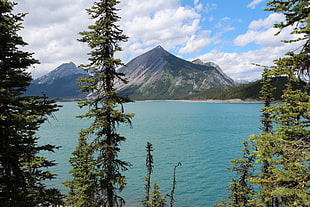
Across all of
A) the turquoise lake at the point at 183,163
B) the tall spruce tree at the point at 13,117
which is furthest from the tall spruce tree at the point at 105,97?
the turquoise lake at the point at 183,163

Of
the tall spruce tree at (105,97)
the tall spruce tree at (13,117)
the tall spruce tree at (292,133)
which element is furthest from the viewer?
the tall spruce tree at (105,97)

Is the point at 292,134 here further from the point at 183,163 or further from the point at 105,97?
the point at 183,163

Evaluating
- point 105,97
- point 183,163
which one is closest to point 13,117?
point 105,97

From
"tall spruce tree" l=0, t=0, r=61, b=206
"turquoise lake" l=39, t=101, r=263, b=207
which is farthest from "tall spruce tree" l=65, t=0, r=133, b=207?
"turquoise lake" l=39, t=101, r=263, b=207

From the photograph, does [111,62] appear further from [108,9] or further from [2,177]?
[2,177]

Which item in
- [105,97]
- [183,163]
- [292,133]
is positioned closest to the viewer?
[292,133]

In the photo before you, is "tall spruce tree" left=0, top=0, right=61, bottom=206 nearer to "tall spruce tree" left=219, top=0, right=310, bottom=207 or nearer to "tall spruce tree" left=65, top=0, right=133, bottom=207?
"tall spruce tree" left=65, top=0, right=133, bottom=207

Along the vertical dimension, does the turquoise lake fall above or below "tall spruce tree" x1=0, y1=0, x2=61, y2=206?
Answer: below

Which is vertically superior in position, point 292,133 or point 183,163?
point 292,133

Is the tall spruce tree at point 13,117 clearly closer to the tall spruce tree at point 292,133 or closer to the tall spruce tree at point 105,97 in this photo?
the tall spruce tree at point 105,97

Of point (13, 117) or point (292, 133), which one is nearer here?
point (292, 133)

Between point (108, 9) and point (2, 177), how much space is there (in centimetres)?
1149

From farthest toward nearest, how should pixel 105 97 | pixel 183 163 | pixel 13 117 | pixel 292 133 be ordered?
pixel 183 163 → pixel 105 97 → pixel 13 117 → pixel 292 133

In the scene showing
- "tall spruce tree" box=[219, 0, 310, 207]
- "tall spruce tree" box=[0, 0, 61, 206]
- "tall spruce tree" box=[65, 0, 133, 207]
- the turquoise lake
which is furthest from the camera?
the turquoise lake
